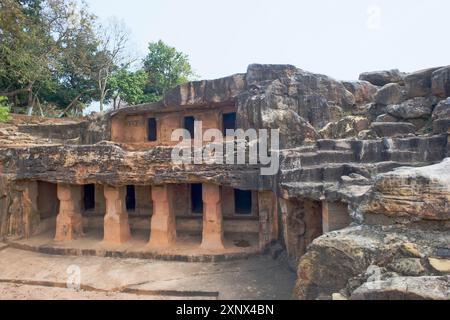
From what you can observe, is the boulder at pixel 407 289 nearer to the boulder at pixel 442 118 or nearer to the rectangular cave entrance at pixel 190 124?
the boulder at pixel 442 118

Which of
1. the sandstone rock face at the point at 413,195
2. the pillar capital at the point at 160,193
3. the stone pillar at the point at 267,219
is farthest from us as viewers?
the pillar capital at the point at 160,193

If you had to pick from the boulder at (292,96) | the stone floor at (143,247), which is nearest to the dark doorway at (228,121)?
the boulder at (292,96)

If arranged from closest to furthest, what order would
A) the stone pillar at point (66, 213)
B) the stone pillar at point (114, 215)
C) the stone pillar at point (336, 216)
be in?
the stone pillar at point (336, 216)
the stone pillar at point (114, 215)
the stone pillar at point (66, 213)

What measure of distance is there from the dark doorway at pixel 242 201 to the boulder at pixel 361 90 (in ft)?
20.4

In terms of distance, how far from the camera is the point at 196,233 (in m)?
12.3

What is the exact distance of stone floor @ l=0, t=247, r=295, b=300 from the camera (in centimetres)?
765

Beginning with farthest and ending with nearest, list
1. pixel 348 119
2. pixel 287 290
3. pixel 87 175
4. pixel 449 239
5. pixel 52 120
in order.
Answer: pixel 52 120 < pixel 348 119 < pixel 87 175 < pixel 287 290 < pixel 449 239

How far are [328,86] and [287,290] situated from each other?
31.3ft

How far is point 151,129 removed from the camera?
17266 millimetres

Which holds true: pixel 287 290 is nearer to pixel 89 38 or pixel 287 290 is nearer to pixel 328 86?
pixel 328 86

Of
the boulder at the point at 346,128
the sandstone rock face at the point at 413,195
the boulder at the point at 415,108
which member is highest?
the boulder at the point at 415,108

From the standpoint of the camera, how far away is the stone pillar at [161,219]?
1058 centimetres

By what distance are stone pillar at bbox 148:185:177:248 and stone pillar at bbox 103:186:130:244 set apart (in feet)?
3.88
